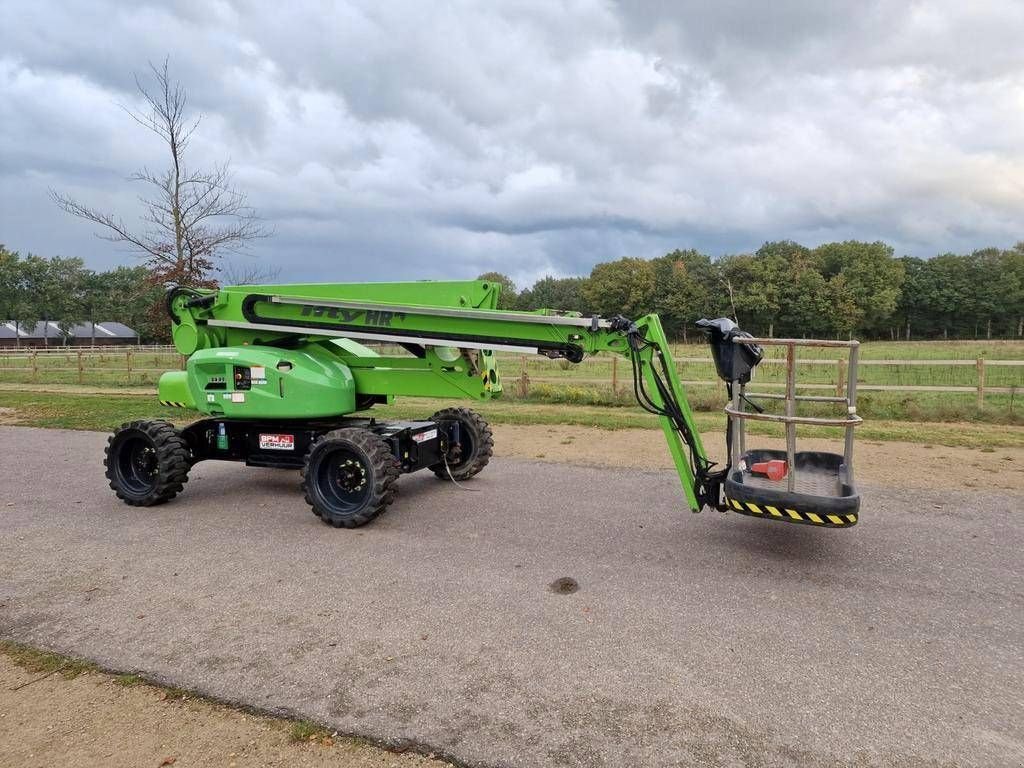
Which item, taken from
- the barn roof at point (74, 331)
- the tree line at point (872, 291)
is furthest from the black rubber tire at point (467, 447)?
the barn roof at point (74, 331)

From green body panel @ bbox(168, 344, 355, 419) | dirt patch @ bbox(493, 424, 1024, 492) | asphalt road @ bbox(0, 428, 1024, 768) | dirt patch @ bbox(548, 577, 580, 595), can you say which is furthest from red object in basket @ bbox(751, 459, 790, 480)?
green body panel @ bbox(168, 344, 355, 419)

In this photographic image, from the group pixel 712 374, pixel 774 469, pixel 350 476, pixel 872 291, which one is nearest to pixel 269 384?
pixel 350 476

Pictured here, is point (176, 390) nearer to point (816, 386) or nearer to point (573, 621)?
point (573, 621)

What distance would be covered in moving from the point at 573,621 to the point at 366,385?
152 inches

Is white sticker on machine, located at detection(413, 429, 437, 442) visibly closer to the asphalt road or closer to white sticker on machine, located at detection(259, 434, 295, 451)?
the asphalt road

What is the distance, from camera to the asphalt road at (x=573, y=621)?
296 cm

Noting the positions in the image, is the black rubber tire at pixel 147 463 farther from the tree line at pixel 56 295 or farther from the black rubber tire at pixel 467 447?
the tree line at pixel 56 295

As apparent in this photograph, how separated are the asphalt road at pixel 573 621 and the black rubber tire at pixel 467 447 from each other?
102 centimetres

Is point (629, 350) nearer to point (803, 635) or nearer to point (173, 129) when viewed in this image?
point (803, 635)

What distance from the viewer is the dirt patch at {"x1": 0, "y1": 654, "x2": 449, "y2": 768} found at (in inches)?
110

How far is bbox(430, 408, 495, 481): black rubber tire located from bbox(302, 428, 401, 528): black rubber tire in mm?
Result: 1684

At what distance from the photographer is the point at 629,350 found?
17.8ft

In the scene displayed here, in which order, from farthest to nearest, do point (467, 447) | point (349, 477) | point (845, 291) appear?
point (845, 291)
point (467, 447)
point (349, 477)

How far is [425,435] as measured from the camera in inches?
273
